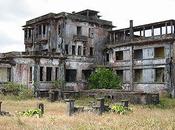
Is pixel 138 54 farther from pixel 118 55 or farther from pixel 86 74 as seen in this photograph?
pixel 86 74

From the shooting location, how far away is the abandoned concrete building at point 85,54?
39.0 metres

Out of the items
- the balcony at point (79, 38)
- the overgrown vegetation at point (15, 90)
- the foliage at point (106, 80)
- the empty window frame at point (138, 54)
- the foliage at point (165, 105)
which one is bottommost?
the foliage at point (165, 105)

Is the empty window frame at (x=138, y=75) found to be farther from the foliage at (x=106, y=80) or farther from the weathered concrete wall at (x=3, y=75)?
the weathered concrete wall at (x=3, y=75)

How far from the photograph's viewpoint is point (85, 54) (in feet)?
151

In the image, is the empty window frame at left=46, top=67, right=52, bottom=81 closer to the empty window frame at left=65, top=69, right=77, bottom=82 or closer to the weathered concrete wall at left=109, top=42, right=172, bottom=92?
the empty window frame at left=65, top=69, right=77, bottom=82

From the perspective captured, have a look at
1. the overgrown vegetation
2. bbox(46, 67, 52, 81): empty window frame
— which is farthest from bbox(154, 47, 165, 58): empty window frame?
the overgrown vegetation

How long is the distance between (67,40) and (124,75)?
775 centimetres

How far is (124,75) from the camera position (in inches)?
1688

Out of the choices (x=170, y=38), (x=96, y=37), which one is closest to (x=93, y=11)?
(x=96, y=37)

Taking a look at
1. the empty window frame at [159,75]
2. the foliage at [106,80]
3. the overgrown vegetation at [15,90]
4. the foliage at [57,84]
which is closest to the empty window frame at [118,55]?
the foliage at [106,80]

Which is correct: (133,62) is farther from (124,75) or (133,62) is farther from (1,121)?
(1,121)

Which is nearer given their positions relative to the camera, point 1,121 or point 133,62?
point 1,121

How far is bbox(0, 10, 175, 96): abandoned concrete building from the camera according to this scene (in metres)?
39.0

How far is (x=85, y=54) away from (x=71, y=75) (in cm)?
331
